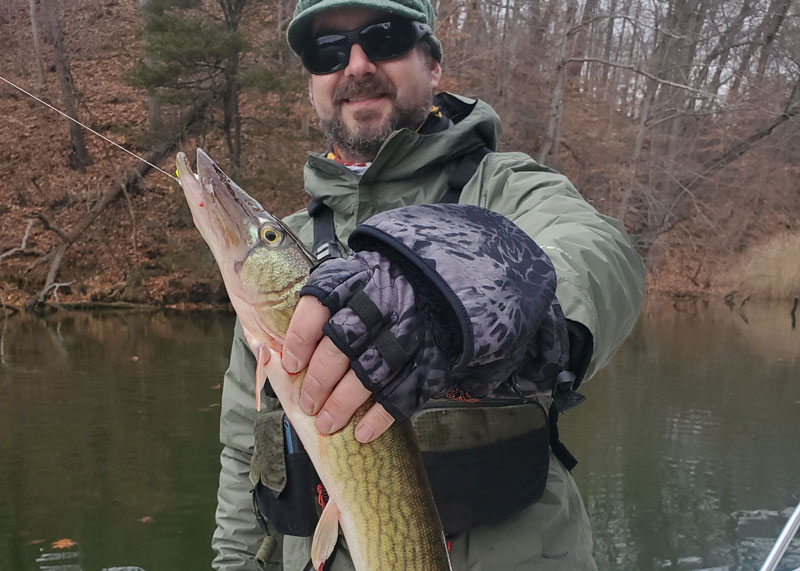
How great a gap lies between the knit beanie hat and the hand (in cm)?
131

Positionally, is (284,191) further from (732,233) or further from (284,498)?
(284,498)

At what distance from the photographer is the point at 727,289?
18.2 meters

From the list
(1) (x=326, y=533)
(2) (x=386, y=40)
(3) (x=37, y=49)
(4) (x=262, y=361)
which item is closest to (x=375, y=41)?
(2) (x=386, y=40)

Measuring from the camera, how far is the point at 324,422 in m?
1.16

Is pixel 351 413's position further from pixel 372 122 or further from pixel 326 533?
pixel 372 122

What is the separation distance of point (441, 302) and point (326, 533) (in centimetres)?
67

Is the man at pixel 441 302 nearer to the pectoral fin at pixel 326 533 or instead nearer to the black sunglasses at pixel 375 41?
the black sunglasses at pixel 375 41

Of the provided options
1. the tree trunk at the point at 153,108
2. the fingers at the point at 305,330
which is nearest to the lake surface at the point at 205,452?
the fingers at the point at 305,330

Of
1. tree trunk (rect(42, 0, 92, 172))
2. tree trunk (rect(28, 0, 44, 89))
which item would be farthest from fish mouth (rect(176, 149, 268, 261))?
tree trunk (rect(28, 0, 44, 89))

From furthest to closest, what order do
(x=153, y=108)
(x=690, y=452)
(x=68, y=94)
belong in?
(x=68, y=94) → (x=153, y=108) → (x=690, y=452)

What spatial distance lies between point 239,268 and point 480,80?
20304 mm

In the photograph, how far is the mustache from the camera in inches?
83.0

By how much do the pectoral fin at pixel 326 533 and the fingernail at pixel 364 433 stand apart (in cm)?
26

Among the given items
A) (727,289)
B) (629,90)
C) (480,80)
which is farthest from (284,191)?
(629,90)
